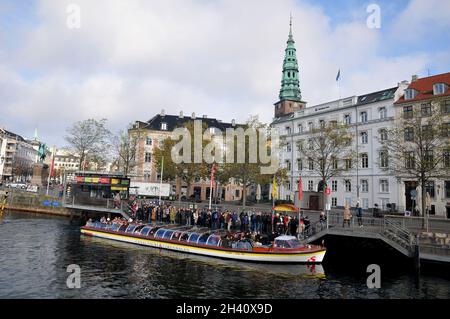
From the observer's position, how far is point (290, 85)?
81875 millimetres

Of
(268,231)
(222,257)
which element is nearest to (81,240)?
(222,257)

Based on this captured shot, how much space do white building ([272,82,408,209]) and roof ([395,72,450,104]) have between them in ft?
5.73

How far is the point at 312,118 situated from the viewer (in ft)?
223

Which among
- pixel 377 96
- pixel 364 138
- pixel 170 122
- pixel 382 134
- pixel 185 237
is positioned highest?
pixel 170 122

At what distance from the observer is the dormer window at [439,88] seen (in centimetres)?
5069

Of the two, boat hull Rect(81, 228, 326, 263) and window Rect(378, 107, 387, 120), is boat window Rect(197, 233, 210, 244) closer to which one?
boat hull Rect(81, 228, 326, 263)

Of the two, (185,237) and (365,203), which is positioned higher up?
(365,203)

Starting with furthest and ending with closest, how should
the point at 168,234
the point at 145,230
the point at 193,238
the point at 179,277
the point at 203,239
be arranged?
the point at 145,230 < the point at 168,234 < the point at 193,238 < the point at 203,239 < the point at 179,277

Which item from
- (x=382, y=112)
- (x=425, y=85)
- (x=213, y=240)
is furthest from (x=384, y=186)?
(x=213, y=240)

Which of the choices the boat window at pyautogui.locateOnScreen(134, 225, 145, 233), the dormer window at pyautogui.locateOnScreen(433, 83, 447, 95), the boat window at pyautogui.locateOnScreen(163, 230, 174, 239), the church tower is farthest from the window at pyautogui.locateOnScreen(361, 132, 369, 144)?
the boat window at pyautogui.locateOnScreen(134, 225, 145, 233)

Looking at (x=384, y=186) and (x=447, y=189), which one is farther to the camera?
(x=384, y=186)

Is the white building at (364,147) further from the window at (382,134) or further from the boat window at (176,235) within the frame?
the boat window at (176,235)

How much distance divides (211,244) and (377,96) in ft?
148

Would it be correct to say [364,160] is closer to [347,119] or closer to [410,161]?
[347,119]
